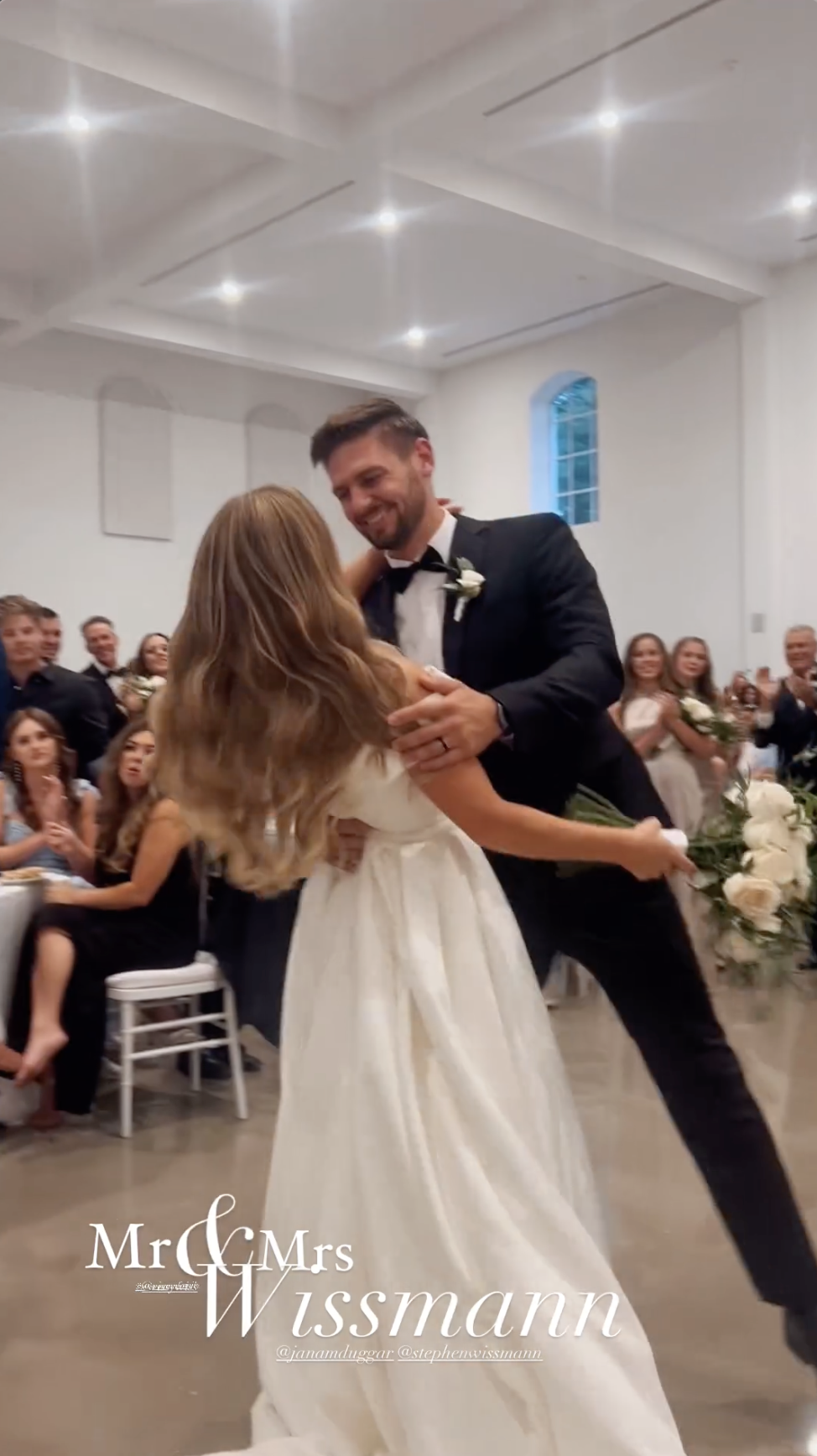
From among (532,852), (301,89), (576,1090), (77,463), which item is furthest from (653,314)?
(532,852)

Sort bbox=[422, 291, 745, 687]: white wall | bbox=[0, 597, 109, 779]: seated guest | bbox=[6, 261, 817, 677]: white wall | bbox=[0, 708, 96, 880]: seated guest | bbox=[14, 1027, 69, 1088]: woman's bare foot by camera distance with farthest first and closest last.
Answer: bbox=[422, 291, 745, 687]: white wall → bbox=[6, 261, 817, 677]: white wall → bbox=[0, 597, 109, 779]: seated guest → bbox=[0, 708, 96, 880]: seated guest → bbox=[14, 1027, 69, 1088]: woman's bare foot

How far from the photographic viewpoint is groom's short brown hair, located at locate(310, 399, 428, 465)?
1.99 metres

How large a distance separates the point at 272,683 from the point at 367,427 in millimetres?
521

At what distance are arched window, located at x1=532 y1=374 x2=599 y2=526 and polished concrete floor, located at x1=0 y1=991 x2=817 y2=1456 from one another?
25.5ft

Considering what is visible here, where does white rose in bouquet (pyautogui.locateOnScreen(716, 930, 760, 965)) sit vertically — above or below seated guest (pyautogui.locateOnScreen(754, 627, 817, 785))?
below

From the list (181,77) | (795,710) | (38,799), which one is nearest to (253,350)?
(181,77)

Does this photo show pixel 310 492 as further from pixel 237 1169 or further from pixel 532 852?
pixel 532 852

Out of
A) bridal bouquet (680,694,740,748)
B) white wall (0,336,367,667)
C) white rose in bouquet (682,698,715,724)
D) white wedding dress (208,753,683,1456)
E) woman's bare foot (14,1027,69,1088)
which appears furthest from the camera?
white wall (0,336,367,667)

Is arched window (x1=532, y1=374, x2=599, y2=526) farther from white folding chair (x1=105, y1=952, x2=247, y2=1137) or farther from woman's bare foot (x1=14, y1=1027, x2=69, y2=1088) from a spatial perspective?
woman's bare foot (x1=14, y1=1027, x2=69, y2=1088)

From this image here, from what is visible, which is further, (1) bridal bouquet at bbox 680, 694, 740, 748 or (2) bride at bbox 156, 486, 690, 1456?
(1) bridal bouquet at bbox 680, 694, 740, 748

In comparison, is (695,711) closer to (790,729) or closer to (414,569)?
(790,729)

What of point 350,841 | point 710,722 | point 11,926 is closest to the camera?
point 350,841

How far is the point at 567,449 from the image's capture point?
1148 centimetres

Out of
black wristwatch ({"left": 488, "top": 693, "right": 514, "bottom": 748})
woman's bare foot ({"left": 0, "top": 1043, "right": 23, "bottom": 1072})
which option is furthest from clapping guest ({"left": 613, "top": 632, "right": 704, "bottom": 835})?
black wristwatch ({"left": 488, "top": 693, "right": 514, "bottom": 748})
